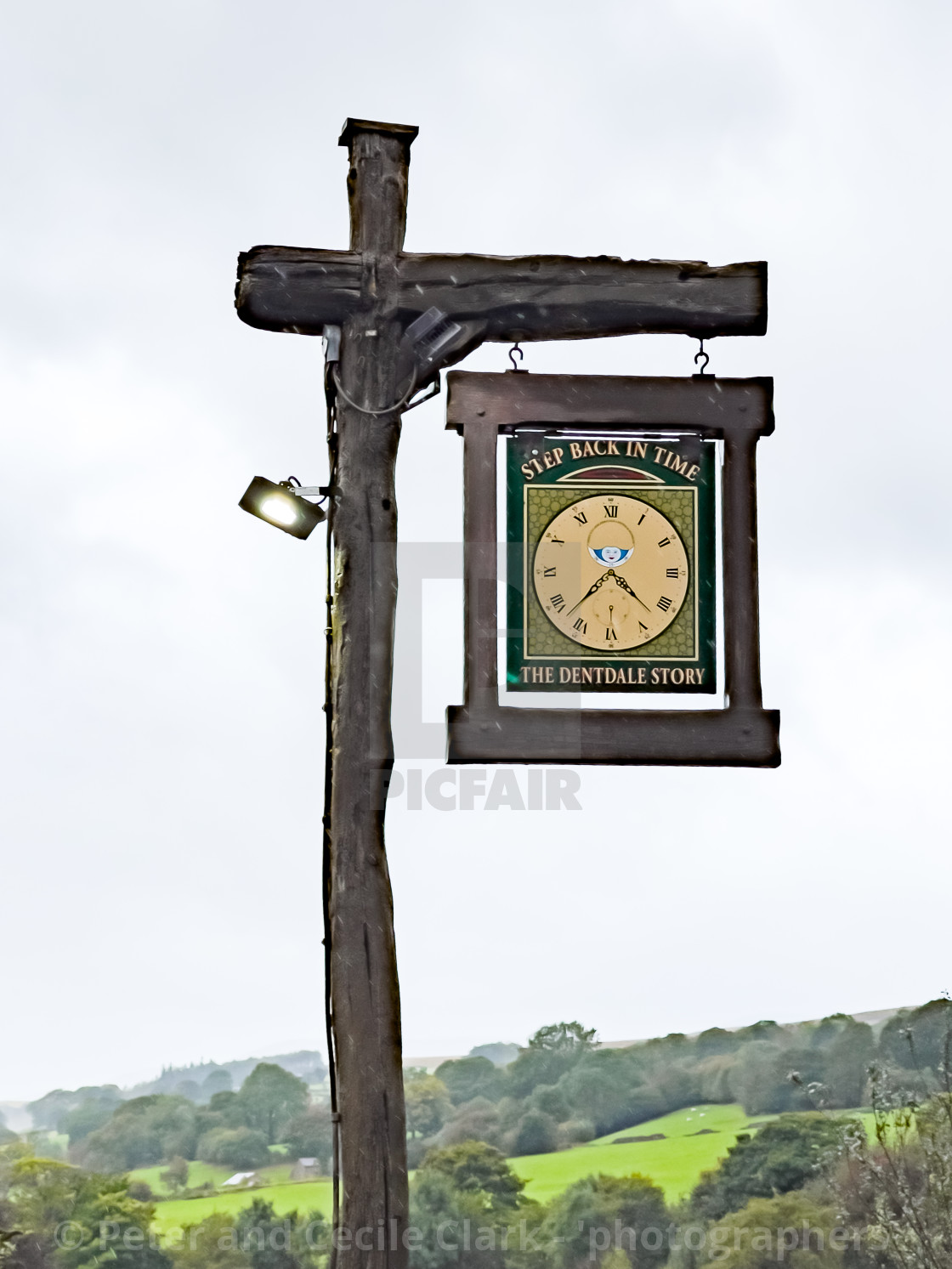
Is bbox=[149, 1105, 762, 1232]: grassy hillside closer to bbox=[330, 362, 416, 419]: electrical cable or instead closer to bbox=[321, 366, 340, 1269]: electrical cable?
bbox=[321, 366, 340, 1269]: electrical cable

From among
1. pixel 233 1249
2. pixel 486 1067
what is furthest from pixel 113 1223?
pixel 486 1067

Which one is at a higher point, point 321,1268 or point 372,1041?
point 372,1041

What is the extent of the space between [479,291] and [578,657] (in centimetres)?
139

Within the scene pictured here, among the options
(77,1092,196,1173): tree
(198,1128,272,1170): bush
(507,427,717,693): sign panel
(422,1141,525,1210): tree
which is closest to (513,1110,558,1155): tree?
(422,1141,525,1210): tree

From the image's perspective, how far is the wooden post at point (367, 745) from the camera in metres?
4.16

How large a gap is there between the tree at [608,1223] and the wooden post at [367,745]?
4393 mm

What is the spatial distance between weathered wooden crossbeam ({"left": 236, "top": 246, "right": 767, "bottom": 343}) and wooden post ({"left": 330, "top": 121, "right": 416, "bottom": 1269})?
96 mm

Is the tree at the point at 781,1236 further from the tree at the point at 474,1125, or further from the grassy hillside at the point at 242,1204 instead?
the grassy hillside at the point at 242,1204

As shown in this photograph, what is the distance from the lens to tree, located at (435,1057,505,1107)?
854cm

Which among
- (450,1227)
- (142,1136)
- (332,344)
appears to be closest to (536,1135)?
(450,1227)

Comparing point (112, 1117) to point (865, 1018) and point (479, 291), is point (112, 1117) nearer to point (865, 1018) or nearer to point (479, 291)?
point (865, 1018)

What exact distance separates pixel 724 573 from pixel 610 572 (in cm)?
41

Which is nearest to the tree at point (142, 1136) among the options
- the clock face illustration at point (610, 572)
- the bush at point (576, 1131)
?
the bush at point (576, 1131)

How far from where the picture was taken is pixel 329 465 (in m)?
4.67
